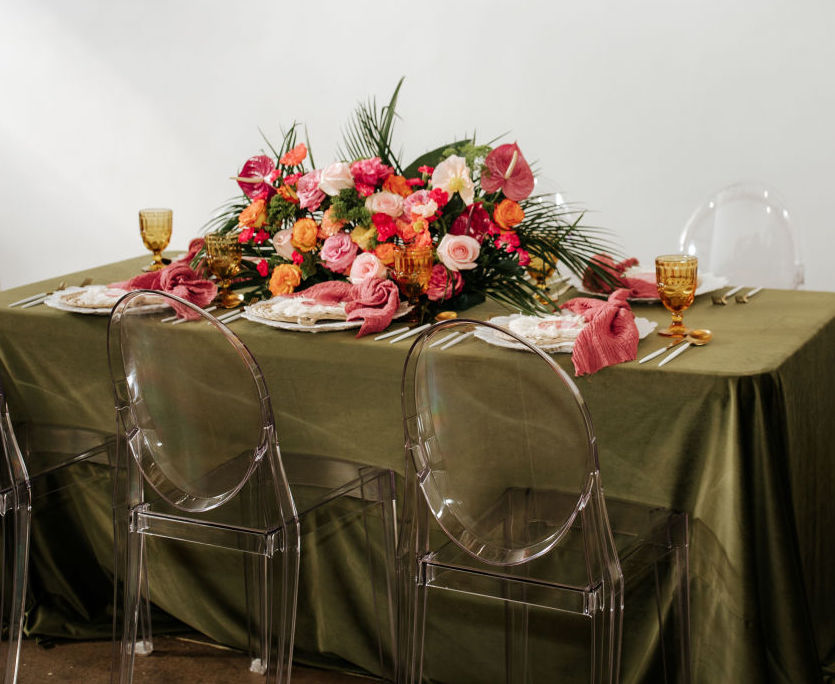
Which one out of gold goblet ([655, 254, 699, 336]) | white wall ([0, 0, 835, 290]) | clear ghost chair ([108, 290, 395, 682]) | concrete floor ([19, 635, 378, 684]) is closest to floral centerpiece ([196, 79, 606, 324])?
gold goblet ([655, 254, 699, 336])

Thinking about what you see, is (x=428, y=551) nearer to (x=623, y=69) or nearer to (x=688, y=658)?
(x=688, y=658)

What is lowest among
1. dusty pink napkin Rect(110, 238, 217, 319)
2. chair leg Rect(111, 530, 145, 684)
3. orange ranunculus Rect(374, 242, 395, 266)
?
chair leg Rect(111, 530, 145, 684)

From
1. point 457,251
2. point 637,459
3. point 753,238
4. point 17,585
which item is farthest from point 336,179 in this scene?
point 753,238

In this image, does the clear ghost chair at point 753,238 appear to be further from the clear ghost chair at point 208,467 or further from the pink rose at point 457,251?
the clear ghost chair at point 208,467

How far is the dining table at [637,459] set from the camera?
4.88 feet

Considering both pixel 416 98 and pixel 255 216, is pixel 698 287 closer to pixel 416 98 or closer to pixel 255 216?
pixel 255 216

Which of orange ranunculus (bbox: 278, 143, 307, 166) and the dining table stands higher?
orange ranunculus (bbox: 278, 143, 307, 166)

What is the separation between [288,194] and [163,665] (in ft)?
3.37

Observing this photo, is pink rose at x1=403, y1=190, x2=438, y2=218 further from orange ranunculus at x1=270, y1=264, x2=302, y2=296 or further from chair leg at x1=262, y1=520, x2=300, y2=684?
chair leg at x1=262, y1=520, x2=300, y2=684

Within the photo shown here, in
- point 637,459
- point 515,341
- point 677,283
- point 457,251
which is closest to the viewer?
point 515,341

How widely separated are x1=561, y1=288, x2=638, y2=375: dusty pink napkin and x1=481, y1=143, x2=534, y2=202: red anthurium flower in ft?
1.10

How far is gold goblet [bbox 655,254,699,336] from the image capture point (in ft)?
5.42

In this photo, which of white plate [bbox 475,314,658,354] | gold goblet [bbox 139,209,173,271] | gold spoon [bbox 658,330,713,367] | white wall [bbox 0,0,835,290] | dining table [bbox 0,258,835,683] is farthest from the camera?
white wall [bbox 0,0,835,290]

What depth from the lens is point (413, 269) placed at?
1.84 m
